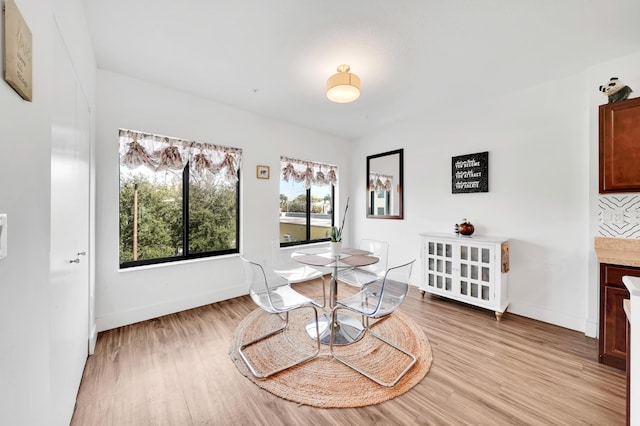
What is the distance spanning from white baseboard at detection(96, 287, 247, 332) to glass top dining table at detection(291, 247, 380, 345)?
133 cm

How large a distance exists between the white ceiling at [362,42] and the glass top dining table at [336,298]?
6.22 ft

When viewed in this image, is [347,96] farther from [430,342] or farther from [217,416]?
[217,416]

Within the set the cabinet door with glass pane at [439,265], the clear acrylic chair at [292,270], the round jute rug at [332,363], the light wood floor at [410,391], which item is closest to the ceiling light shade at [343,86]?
the clear acrylic chair at [292,270]

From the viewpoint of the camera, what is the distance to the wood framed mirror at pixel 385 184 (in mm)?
4176

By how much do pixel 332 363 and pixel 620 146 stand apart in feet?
9.68

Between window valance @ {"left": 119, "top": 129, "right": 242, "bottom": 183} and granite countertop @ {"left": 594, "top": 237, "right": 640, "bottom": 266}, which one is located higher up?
window valance @ {"left": 119, "top": 129, "right": 242, "bottom": 183}

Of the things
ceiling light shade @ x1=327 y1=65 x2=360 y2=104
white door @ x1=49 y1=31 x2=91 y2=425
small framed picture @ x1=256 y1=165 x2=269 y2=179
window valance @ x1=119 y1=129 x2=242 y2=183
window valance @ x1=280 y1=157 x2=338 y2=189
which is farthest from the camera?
window valance @ x1=280 y1=157 x2=338 y2=189

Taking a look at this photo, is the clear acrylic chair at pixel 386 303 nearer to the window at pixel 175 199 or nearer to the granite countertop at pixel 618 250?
the granite countertop at pixel 618 250

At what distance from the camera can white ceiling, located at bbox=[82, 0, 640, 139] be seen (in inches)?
70.2

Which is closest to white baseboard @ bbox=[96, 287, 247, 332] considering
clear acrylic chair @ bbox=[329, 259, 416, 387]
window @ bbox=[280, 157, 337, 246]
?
window @ bbox=[280, 157, 337, 246]

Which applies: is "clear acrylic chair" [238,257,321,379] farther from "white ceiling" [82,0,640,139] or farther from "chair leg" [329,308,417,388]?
"white ceiling" [82,0,640,139]

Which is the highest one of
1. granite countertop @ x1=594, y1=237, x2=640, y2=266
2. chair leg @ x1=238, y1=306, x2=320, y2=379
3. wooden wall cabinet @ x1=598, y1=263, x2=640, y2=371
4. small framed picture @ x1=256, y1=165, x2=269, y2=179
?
small framed picture @ x1=256, y1=165, x2=269, y2=179

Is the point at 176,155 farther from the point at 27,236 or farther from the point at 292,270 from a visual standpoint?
Result: the point at 27,236

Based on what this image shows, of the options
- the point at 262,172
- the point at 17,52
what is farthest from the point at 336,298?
the point at 17,52
